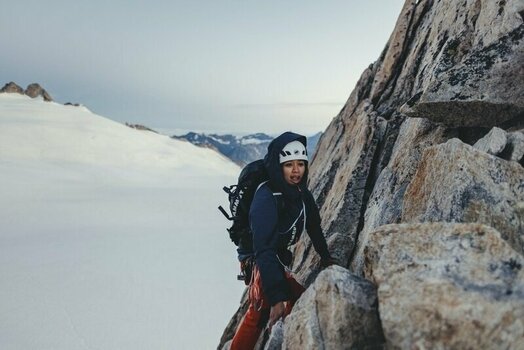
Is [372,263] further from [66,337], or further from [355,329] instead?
[66,337]

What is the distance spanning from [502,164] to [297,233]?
3365mm

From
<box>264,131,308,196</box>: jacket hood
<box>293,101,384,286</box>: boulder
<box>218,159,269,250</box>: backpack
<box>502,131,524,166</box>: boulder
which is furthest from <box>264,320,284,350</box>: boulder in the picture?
→ <box>502,131,524,166</box>: boulder

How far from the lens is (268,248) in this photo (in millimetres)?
5539

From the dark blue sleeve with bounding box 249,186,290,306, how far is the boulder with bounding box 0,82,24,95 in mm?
145473

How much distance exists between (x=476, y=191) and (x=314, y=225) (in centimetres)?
312

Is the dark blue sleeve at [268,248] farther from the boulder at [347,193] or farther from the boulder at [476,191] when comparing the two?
the boulder at [347,193]

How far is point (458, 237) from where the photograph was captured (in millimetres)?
3814

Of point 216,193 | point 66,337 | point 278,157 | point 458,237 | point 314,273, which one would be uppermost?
point 278,157

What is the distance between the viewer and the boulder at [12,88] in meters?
123

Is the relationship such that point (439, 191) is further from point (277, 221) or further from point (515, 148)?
point (277, 221)

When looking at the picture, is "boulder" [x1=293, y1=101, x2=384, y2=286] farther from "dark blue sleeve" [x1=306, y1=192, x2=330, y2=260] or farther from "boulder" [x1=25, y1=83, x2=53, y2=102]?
"boulder" [x1=25, y1=83, x2=53, y2=102]

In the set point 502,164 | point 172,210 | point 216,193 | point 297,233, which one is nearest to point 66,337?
point 297,233

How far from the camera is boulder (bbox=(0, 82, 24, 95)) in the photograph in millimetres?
122562

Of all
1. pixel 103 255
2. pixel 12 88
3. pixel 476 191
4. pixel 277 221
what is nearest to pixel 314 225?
pixel 277 221
